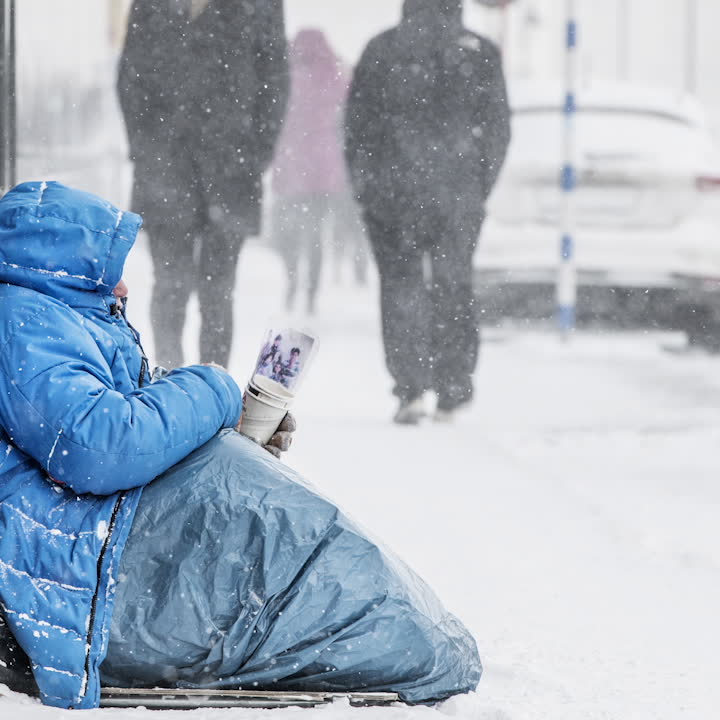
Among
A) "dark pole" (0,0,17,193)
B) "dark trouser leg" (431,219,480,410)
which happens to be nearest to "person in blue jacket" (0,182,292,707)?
"dark pole" (0,0,17,193)

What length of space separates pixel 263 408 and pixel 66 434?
402 millimetres

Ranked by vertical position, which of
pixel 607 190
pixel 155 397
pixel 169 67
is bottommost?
pixel 155 397

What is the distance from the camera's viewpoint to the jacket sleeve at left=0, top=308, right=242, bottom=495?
1538 mm

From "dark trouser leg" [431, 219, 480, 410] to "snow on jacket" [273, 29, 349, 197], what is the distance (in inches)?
17.3

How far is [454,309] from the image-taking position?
4.12m

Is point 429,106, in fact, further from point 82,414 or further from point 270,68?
point 82,414

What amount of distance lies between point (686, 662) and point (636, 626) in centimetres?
21

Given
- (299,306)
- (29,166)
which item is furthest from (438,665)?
(299,306)

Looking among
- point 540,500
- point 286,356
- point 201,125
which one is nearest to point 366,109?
point 201,125

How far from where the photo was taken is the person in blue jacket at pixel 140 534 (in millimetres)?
1572

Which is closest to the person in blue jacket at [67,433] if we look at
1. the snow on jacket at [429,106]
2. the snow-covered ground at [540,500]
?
the snow-covered ground at [540,500]

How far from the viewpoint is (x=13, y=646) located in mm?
1679

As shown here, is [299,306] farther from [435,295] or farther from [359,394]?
[435,295]

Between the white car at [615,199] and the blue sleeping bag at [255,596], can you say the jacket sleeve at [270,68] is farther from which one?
the blue sleeping bag at [255,596]
